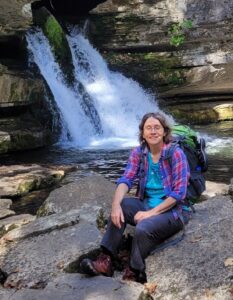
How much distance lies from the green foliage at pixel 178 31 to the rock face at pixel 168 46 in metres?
0.15

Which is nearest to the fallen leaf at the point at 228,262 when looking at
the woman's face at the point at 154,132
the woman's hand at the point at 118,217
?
the woman's hand at the point at 118,217

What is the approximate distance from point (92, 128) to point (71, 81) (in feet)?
6.07

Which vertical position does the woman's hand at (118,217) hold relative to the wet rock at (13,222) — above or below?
above

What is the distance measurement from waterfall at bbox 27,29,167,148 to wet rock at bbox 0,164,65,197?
3481 mm

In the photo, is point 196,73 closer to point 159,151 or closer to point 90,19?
point 90,19

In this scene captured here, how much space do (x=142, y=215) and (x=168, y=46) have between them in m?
14.3

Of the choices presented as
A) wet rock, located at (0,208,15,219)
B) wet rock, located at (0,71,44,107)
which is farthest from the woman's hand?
wet rock, located at (0,71,44,107)

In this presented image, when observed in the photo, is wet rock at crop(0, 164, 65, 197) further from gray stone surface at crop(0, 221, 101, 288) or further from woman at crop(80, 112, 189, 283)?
woman at crop(80, 112, 189, 283)

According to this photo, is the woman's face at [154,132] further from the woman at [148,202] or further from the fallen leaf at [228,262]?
the fallen leaf at [228,262]

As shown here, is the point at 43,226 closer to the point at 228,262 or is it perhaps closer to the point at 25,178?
the point at 228,262

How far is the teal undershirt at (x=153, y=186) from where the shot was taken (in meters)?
3.83

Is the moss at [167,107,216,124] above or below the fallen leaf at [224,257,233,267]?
above

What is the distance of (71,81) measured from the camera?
14.4 metres

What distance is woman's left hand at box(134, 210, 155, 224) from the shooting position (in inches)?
146
